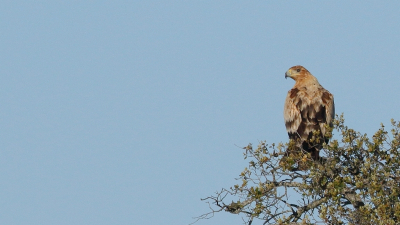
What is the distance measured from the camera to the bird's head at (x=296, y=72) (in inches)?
574

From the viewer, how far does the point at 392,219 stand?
798cm

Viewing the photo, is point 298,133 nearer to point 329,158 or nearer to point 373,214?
point 329,158

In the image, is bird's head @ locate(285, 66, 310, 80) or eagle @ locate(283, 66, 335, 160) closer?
eagle @ locate(283, 66, 335, 160)

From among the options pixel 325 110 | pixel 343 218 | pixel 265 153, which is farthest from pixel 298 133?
pixel 343 218

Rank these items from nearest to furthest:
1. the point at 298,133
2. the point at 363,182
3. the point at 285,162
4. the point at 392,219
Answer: the point at 392,219 < the point at 363,182 < the point at 285,162 < the point at 298,133

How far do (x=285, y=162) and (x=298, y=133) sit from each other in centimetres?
308

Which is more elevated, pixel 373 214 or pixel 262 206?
pixel 262 206

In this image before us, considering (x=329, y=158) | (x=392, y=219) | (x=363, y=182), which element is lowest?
(x=392, y=219)

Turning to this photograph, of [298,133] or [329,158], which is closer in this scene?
[329,158]

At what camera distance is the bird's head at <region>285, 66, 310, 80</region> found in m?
14.6

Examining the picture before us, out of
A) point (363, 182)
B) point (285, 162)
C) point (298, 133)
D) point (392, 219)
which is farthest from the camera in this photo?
point (298, 133)

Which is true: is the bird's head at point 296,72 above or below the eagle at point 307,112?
above

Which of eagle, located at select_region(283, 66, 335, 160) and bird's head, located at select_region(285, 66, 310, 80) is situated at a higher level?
bird's head, located at select_region(285, 66, 310, 80)

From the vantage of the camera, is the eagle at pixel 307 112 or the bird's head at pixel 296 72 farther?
the bird's head at pixel 296 72
